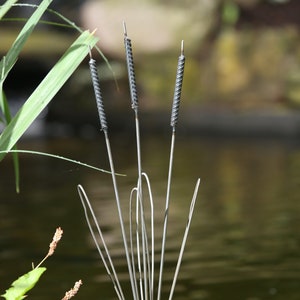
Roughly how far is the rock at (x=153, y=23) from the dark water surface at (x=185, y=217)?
9.37 feet

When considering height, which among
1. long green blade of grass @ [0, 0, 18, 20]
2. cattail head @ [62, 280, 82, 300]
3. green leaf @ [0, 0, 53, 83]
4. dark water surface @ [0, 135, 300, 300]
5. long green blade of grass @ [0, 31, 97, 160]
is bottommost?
cattail head @ [62, 280, 82, 300]

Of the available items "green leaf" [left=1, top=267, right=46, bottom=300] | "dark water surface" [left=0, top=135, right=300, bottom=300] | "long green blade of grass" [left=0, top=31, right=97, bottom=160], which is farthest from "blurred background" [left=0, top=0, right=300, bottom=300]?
"green leaf" [left=1, top=267, right=46, bottom=300]

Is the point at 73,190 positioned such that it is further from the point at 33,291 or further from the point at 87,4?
the point at 87,4

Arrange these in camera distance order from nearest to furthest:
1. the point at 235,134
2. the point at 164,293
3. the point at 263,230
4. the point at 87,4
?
the point at 164,293
the point at 263,230
the point at 235,134
the point at 87,4

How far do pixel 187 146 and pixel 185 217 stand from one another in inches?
192

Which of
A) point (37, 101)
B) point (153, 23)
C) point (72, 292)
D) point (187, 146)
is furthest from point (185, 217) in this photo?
point (153, 23)

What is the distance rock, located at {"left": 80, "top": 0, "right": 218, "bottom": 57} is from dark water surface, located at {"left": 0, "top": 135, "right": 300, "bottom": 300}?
2.86 metres

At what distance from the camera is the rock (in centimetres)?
1420

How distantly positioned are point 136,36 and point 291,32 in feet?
6.44

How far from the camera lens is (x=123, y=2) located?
14.5 m

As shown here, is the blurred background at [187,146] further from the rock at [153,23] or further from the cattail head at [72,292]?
the cattail head at [72,292]

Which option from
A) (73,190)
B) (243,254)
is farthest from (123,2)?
(243,254)

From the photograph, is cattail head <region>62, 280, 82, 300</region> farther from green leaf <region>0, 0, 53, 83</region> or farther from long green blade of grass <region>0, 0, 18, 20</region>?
long green blade of grass <region>0, 0, 18, 20</region>

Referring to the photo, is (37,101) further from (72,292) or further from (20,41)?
(72,292)
